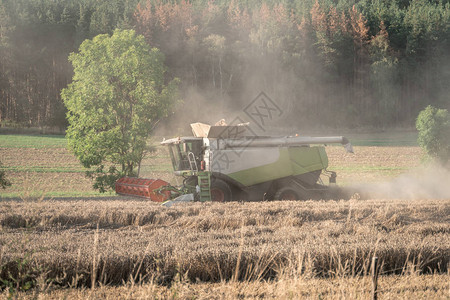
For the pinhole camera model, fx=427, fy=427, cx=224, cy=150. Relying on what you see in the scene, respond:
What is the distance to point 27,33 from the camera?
48.9m

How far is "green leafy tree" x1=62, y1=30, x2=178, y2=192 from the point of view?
1845 cm

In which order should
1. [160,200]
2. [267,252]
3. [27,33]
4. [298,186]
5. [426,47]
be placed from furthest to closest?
[426,47] → [27,33] → [298,186] → [160,200] → [267,252]

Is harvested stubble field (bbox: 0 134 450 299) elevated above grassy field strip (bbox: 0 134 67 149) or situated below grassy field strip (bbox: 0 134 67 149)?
below

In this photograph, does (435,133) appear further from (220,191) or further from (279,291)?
(279,291)

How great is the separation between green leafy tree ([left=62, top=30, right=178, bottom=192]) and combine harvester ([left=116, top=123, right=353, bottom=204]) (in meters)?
4.12

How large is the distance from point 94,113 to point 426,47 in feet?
159

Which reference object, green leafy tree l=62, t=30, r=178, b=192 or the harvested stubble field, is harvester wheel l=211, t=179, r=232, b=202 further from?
green leafy tree l=62, t=30, r=178, b=192

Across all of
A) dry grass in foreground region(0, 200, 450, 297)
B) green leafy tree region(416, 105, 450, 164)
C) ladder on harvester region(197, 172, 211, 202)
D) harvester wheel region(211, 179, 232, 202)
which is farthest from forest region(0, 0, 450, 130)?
dry grass in foreground region(0, 200, 450, 297)

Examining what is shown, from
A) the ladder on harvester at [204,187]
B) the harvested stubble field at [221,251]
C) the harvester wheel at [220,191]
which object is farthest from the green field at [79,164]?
the harvested stubble field at [221,251]

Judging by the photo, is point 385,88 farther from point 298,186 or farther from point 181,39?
point 298,186

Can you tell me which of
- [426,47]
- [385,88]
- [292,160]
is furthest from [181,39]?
[292,160]

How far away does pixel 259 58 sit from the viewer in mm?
49219

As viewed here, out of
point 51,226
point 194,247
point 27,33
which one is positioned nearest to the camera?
point 194,247

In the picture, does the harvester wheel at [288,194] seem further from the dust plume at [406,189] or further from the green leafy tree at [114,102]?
the green leafy tree at [114,102]
